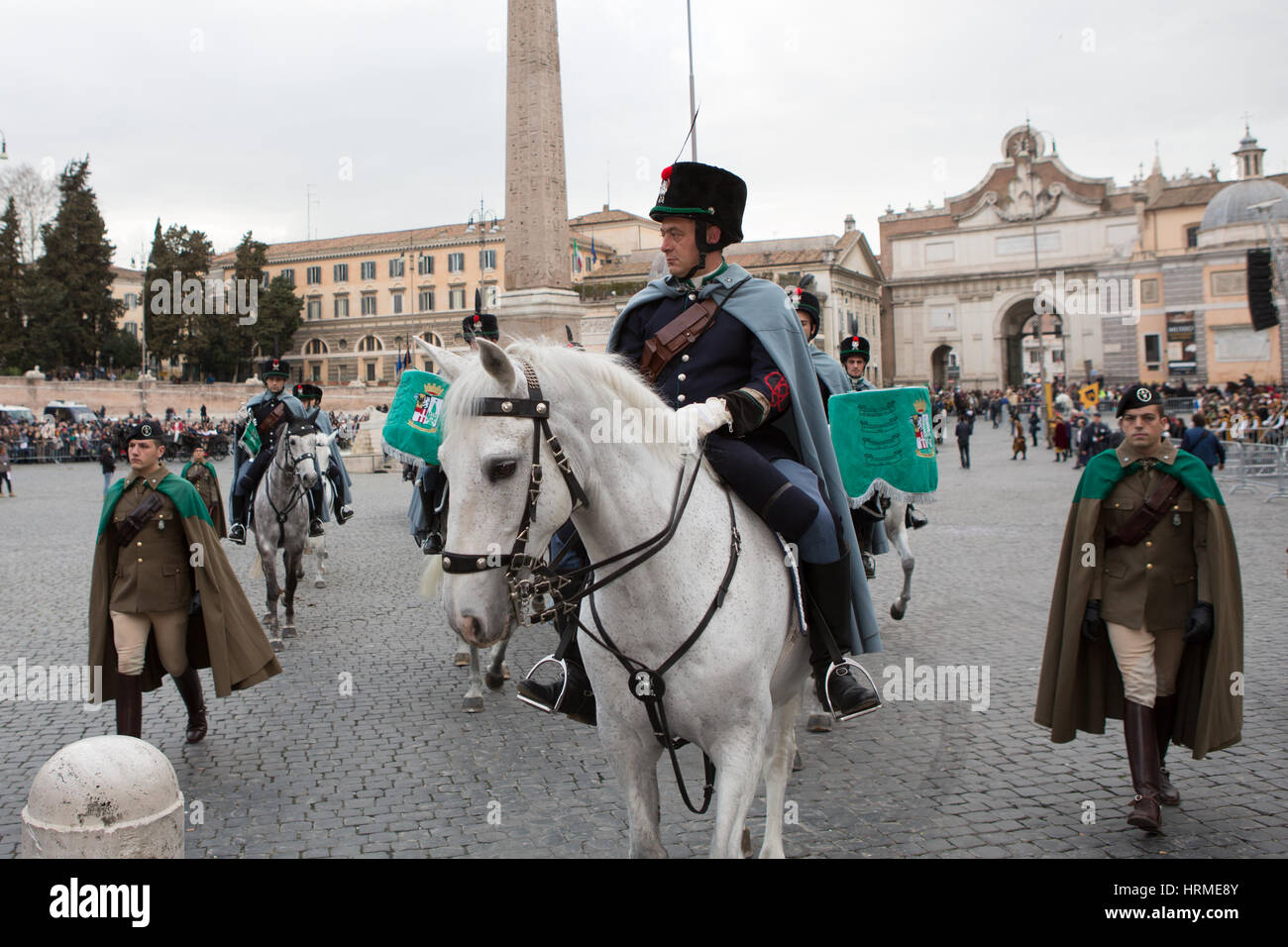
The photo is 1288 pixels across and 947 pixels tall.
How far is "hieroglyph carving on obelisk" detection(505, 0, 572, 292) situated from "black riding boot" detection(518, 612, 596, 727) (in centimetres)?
1401

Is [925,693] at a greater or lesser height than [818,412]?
lesser

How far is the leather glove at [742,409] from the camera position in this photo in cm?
331

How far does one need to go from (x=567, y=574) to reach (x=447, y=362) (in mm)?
654

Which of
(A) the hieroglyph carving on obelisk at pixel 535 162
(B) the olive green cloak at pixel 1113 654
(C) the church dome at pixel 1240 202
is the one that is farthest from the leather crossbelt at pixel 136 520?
(C) the church dome at pixel 1240 202

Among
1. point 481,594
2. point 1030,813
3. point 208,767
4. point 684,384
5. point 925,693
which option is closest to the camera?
point 481,594

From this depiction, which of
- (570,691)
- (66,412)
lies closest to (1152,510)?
(570,691)

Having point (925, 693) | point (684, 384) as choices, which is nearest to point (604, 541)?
point (684, 384)

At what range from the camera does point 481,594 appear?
2.53 m

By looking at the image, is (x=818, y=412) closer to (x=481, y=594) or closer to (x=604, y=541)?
(x=604, y=541)

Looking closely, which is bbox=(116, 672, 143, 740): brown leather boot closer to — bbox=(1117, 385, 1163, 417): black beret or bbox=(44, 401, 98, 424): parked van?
bbox=(1117, 385, 1163, 417): black beret

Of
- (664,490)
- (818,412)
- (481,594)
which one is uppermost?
(818,412)

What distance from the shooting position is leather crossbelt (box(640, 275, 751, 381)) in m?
3.55

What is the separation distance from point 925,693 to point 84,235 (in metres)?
61.6

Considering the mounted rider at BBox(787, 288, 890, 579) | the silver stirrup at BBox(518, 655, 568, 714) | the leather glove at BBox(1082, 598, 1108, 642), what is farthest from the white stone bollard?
the mounted rider at BBox(787, 288, 890, 579)
